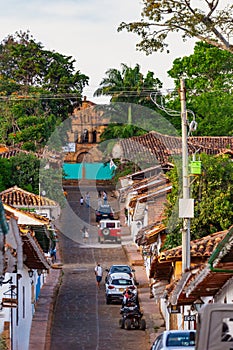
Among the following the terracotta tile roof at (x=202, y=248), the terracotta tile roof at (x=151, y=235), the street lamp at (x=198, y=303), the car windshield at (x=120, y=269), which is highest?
the terracotta tile roof at (x=202, y=248)

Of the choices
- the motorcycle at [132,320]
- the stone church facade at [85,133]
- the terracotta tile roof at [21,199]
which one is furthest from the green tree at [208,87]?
the motorcycle at [132,320]

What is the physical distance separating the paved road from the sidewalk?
0.38 meters

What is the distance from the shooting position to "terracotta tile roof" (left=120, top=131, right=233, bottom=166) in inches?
2080

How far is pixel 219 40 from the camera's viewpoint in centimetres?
2398

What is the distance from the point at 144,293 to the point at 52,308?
5.51 metres

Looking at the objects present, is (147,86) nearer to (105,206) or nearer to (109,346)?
(105,206)

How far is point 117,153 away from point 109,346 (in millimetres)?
40083

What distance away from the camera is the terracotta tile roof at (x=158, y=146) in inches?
2080

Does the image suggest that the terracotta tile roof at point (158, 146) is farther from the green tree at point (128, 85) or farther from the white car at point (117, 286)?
the white car at point (117, 286)

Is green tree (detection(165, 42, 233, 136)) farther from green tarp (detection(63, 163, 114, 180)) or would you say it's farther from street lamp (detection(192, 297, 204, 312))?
street lamp (detection(192, 297, 204, 312))

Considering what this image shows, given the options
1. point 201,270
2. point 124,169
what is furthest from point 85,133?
point 201,270

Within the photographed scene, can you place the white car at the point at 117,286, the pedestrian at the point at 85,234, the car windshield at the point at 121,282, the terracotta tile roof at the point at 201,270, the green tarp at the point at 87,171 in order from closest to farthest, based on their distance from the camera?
the terracotta tile roof at the point at 201,270, the white car at the point at 117,286, the car windshield at the point at 121,282, the pedestrian at the point at 85,234, the green tarp at the point at 87,171

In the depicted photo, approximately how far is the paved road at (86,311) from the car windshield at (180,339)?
11.2 meters

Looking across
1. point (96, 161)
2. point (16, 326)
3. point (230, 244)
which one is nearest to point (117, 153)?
point (96, 161)
